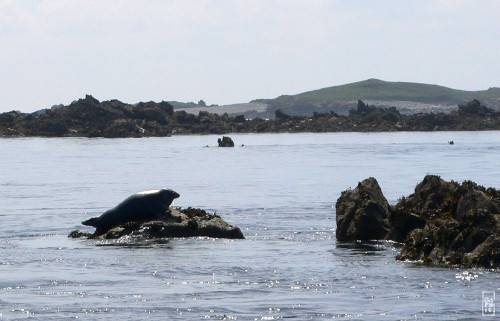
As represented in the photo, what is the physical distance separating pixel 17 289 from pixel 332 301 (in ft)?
16.7

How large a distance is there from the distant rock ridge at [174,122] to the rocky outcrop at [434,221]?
3860 inches

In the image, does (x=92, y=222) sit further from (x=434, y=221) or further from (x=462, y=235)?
(x=462, y=235)

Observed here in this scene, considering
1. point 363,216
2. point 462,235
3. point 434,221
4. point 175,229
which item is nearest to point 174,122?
point 175,229

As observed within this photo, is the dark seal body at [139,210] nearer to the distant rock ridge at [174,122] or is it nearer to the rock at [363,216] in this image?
the rock at [363,216]

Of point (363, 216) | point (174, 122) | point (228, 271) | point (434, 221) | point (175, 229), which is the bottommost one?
point (228, 271)

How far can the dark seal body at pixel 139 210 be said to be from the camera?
Result: 2266 centimetres

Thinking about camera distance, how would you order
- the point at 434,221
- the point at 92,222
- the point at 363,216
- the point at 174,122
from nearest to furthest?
1. the point at 434,221
2. the point at 363,216
3. the point at 92,222
4. the point at 174,122

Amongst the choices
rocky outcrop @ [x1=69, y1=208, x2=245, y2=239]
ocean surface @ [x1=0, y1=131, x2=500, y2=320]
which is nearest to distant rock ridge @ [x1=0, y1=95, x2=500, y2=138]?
ocean surface @ [x1=0, y1=131, x2=500, y2=320]

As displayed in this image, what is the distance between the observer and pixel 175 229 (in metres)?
22.3

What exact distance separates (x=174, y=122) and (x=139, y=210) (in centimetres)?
10793

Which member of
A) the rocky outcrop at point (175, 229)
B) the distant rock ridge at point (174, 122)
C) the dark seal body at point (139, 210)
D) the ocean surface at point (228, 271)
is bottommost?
the ocean surface at point (228, 271)

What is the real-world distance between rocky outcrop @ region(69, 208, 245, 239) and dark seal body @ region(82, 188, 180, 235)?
0.26 metres

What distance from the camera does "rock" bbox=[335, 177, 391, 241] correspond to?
22.3 m

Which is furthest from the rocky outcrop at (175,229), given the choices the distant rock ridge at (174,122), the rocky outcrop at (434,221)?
the distant rock ridge at (174,122)
